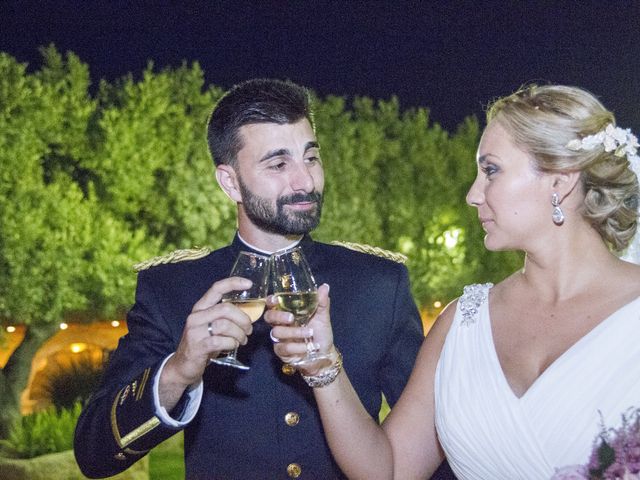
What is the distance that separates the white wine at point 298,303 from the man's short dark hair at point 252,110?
39.8 inches

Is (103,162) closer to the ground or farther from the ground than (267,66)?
closer to the ground

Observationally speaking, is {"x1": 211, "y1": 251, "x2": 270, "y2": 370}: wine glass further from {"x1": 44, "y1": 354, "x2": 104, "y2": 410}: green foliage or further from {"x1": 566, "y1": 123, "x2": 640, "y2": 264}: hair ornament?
{"x1": 44, "y1": 354, "x2": 104, "y2": 410}: green foliage

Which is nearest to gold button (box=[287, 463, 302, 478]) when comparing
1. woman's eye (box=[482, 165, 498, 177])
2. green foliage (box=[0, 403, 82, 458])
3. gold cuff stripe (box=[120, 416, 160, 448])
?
gold cuff stripe (box=[120, 416, 160, 448])

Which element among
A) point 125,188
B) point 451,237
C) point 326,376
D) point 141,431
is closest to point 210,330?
point 326,376

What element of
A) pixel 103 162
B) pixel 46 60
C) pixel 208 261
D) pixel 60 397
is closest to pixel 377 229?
pixel 103 162

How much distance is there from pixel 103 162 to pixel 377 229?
8.01 meters

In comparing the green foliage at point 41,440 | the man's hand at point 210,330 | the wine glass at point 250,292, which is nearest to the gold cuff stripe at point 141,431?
the man's hand at point 210,330

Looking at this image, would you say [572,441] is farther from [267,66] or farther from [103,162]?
[267,66]

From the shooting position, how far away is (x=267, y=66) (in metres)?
33.6

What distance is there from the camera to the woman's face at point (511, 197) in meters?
3.01

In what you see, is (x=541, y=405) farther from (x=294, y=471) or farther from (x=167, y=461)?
(x=167, y=461)

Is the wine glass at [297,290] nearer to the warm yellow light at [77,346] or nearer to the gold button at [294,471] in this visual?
the gold button at [294,471]

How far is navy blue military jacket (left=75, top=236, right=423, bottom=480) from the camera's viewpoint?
3078 millimetres

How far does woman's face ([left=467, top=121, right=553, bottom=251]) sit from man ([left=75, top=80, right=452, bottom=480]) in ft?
2.13
